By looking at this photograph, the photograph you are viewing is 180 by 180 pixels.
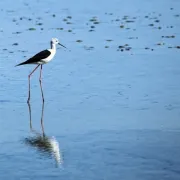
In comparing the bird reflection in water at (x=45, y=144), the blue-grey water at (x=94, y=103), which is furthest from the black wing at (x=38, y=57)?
the bird reflection in water at (x=45, y=144)

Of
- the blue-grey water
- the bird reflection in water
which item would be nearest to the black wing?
the blue-grey water

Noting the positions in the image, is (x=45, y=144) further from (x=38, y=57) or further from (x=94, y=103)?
(x=38, y=57)

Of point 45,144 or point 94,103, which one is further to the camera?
point 94,103

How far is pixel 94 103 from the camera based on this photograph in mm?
14797

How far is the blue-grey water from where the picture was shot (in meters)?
10.9

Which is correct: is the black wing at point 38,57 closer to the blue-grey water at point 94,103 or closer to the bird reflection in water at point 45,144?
the blue-grey water at point 94,103

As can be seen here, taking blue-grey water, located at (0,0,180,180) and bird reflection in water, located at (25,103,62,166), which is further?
bird reflection in water, located at (25,103,62,166)

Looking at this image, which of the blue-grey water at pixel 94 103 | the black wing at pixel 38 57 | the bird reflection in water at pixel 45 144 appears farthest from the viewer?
the black wing at pixel 38 57

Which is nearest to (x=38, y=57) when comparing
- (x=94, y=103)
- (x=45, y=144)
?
(x=94, y=103)

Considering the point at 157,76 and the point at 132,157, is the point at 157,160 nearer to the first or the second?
the point at 132,157

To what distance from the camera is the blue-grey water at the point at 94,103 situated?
1086 centimetres

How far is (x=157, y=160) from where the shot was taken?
1091cm

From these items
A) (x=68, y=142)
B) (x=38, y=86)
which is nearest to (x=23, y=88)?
(x=38, y=86)

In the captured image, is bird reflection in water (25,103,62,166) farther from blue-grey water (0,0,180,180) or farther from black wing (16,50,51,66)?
black wing (16,50,51,66)
